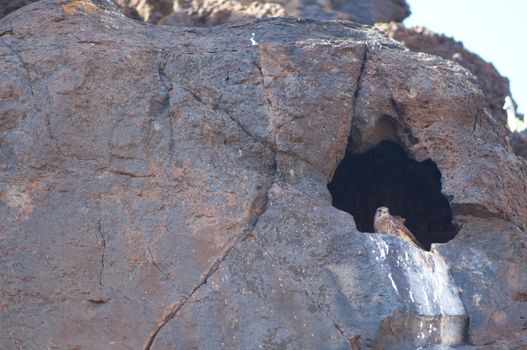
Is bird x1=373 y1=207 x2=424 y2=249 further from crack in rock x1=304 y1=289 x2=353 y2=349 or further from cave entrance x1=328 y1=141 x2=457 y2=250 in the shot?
crack in rock x1=304 y1=289 x2=353 y2=349

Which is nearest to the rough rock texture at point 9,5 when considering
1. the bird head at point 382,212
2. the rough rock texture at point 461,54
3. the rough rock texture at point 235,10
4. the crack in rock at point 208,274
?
the rough rock texture at point 235,10

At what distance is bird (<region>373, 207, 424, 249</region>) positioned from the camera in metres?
7.23

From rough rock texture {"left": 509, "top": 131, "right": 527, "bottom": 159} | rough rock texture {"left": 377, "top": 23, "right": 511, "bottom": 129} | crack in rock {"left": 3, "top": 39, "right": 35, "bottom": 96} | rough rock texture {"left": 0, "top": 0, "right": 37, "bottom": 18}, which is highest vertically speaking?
crack in rock {"left": 3, "top": 39, "right": 35, "bottom": 96}

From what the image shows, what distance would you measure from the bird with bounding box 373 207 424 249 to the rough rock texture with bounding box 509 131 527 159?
14.6 ft

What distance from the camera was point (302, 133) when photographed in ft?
22.8

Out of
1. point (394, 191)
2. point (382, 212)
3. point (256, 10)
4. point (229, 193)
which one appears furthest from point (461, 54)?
point (229, 193)

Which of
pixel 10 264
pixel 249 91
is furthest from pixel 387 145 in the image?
pixel 10 264

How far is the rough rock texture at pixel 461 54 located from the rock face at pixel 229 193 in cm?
455

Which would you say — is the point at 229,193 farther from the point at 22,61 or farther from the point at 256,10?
the point at 256,10

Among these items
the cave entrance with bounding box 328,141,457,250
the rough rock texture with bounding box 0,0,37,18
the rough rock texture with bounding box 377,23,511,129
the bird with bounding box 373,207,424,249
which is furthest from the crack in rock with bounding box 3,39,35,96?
the rough rock texture with bounding box 377,23,511,129

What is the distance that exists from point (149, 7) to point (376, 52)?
573 centimetres

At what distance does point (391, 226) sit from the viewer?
288 inches

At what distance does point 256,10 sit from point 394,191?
13.6 feet

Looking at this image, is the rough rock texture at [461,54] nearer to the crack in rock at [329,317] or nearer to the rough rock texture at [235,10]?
the rough rock texture at [235,10]
